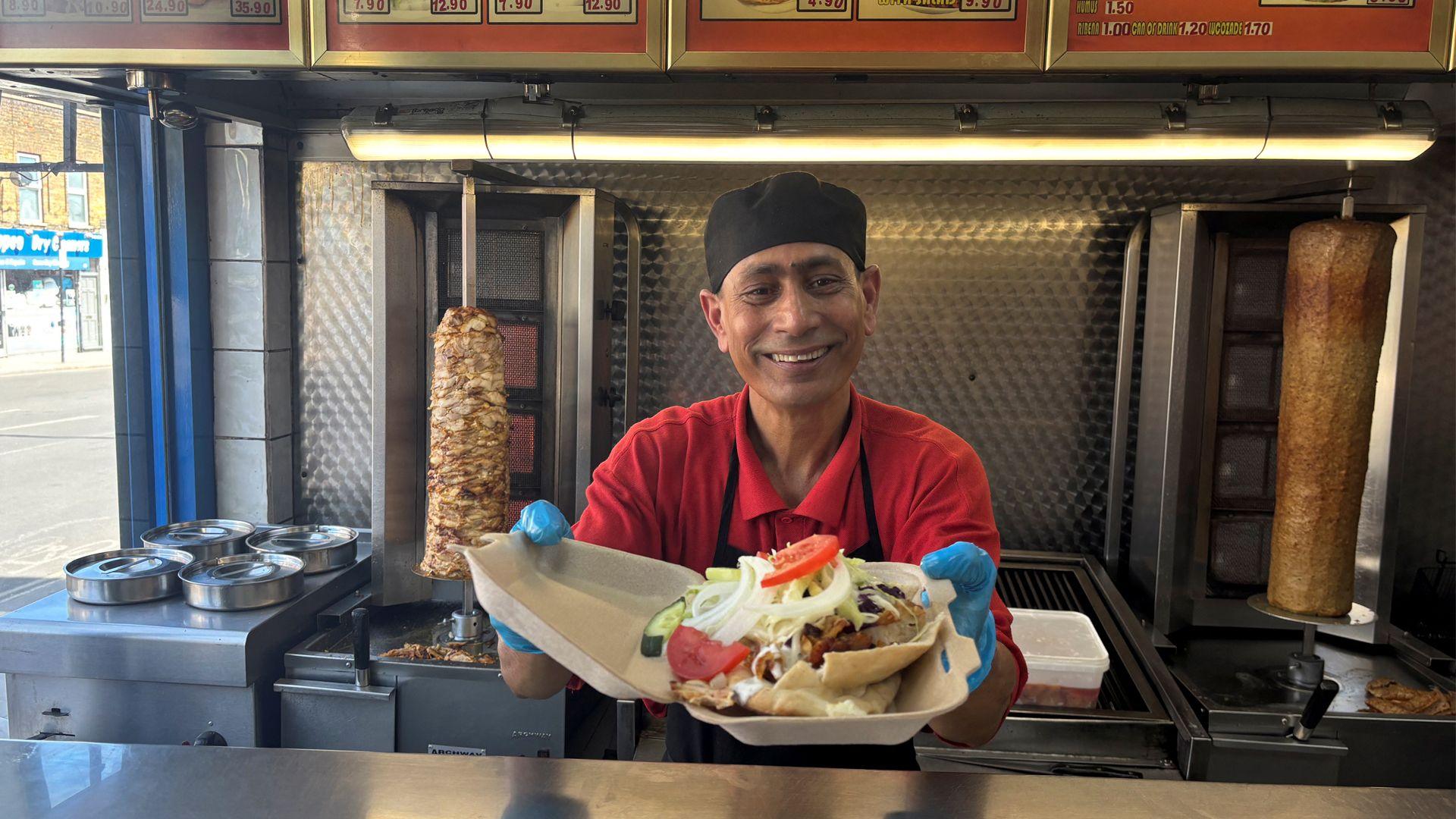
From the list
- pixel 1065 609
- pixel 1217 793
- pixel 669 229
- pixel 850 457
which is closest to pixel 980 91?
pixel 669 229

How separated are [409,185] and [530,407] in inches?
36.1

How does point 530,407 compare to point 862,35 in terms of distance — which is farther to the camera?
point 530,407

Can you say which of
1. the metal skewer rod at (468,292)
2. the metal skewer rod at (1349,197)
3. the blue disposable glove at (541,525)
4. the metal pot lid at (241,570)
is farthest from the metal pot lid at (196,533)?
the metal skewer rod at (1349,197)

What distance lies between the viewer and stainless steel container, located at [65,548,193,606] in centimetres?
291

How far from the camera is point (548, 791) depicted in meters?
1.49

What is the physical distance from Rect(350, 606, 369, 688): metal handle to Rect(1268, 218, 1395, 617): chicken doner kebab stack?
2.74 meters

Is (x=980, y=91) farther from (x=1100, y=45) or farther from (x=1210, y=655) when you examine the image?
(x=1210, y=655)

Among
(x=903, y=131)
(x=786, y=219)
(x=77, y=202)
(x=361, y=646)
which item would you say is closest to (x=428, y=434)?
(x=361, y=646)

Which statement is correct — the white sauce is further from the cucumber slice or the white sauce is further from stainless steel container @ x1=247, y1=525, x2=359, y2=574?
stainless steel container @ x1=247, y1=525, x2=359, y2=574

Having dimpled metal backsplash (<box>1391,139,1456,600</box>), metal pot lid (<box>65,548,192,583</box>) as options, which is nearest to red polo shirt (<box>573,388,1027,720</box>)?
metal pot lid (<box>65,548,192,583</box>)

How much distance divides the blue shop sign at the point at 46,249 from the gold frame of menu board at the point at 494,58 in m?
1.57

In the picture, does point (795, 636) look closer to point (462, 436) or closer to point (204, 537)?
point (462, 436)

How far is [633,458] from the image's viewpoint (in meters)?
2.00

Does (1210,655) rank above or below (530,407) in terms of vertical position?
below
